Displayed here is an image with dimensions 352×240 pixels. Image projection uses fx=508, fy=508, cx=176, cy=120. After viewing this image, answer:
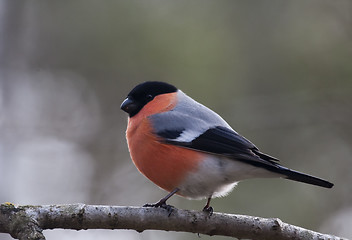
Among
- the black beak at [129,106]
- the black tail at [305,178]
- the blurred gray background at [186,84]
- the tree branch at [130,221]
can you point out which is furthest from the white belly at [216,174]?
the blurred gray background at [186,84]

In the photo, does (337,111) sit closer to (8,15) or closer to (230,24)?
(230,24)

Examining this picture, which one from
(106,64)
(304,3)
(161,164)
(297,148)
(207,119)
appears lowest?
(161,164)

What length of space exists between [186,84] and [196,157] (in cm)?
345

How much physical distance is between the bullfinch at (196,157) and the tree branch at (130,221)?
17 centimetres

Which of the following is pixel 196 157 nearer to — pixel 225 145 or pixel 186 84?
pixel 225 145

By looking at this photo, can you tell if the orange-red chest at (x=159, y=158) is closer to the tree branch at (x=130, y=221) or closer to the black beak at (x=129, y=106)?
the black beak at (x=129, y=106)

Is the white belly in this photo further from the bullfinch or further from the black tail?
the black tail

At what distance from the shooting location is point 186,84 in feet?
24.0

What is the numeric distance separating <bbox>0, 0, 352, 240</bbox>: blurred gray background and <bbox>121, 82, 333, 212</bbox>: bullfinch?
94.3 inches

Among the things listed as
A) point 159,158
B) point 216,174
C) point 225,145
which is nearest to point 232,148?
point 225,145

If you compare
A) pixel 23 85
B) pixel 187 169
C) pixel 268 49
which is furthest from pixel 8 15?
pixel 187 169

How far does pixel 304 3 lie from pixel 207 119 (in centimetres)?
391

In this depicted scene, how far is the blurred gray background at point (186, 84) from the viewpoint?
6844mm

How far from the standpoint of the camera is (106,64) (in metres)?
8.10
